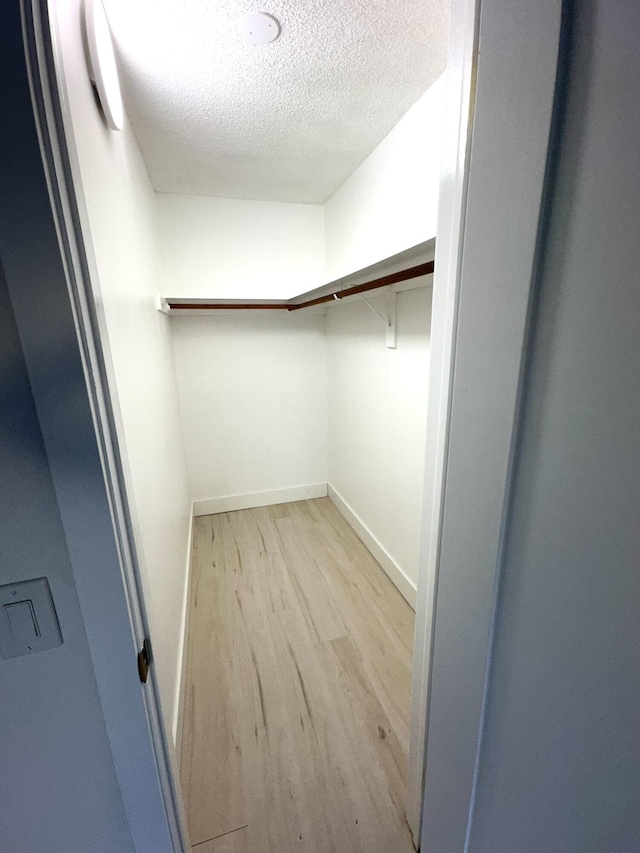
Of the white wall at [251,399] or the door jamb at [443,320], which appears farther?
the white wall at [251,399]

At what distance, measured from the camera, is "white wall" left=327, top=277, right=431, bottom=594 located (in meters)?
1.82

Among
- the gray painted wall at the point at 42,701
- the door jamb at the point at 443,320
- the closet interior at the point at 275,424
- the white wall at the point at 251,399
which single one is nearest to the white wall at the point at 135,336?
the closet interior at the point at 275,424

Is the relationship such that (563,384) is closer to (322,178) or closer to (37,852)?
(37,852)

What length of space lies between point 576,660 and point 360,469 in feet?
7.07

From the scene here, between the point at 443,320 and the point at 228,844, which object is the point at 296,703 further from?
the point at 443,320

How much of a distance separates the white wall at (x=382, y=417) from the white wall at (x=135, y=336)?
1.21m

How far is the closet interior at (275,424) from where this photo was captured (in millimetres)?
1167

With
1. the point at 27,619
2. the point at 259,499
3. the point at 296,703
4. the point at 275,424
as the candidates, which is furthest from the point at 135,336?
the point at 259,499

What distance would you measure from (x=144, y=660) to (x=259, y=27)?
1802 mm

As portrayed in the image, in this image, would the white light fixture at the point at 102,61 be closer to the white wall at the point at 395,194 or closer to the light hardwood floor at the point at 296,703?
the white wall at the point at 395,194

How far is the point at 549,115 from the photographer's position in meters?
0.44

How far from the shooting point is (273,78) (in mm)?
1409

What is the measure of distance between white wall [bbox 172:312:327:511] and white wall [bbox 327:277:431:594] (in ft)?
0.70

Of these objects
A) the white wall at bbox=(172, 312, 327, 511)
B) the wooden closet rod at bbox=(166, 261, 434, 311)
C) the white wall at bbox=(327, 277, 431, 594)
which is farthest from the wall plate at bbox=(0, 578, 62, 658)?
the white wall at bbox=(172, 312, 327, 511)
